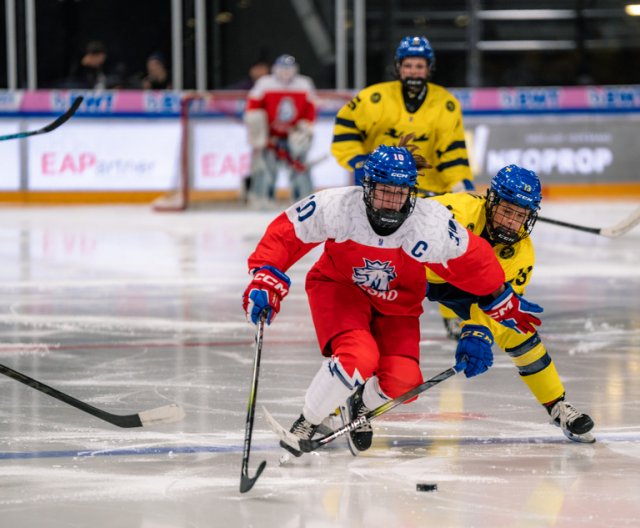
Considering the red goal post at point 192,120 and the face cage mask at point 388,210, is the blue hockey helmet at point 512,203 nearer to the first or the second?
the face cage mask at point 388,210

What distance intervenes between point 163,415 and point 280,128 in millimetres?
8627

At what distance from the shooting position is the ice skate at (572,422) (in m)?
4.07

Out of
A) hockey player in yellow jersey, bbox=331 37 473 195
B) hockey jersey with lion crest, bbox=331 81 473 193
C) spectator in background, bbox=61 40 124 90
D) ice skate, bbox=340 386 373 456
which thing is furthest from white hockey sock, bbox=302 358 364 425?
spectator in background, bbox=61 40 124 90

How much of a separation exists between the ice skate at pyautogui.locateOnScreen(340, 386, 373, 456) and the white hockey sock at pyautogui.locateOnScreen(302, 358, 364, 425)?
0.45ft

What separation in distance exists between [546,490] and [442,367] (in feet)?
5.95

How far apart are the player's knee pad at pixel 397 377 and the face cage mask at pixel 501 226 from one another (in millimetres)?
466

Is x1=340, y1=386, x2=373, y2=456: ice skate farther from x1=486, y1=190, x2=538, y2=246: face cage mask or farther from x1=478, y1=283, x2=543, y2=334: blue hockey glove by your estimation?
x1=486, y1=190, x2=538, y2=246: face cage mask

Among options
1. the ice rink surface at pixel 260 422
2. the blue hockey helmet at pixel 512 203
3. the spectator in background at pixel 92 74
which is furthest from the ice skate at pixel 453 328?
the spectator in background at pixel 92 74

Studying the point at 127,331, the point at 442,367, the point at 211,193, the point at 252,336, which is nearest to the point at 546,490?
the point at 442,367

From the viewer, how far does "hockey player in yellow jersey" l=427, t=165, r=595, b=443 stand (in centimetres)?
402

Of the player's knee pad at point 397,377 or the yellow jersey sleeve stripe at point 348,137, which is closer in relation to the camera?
the player's knee pad at point 397,377

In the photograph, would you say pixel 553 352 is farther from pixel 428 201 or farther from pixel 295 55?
pixel 295 55

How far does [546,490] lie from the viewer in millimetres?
3582

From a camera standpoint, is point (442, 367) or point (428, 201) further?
point (442, 367)
